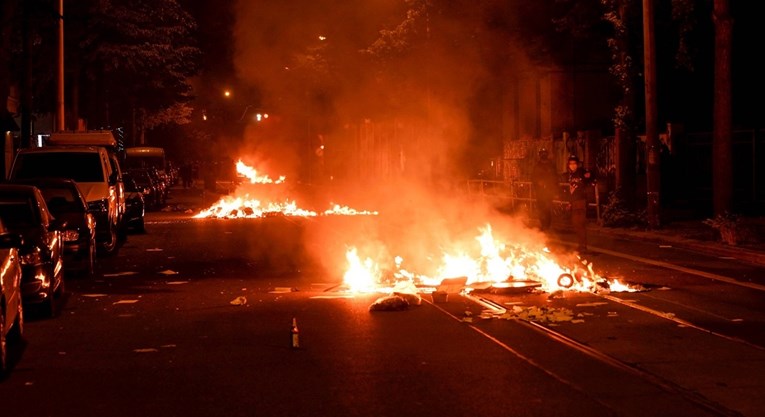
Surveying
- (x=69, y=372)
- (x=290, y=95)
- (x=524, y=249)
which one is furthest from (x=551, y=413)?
(x=290, y=95)

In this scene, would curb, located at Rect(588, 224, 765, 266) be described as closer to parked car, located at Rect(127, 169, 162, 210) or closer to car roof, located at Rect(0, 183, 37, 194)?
car roof, located at Rect(0, 183, 37, 194)

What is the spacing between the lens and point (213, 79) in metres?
68.9

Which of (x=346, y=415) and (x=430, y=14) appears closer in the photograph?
(x=346, y=415)

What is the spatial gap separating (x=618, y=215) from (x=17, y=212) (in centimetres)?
1707

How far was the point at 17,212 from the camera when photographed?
1370cm

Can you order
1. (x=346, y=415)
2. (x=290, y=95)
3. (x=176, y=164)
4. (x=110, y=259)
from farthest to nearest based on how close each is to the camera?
(x=176, y=164) < (x=290, y=95) < (x=110, y=259) < (x=346, y=415)

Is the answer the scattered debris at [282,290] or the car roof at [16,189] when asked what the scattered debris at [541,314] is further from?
the car roof at [16,189]

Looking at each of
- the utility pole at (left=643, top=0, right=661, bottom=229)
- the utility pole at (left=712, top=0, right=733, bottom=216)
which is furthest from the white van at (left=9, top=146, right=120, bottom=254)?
the utility pole at (left=712, top=0, right=733, bottom=216)

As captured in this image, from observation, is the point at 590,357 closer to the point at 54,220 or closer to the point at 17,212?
the point at 54,220

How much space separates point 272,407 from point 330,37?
51.5 meters

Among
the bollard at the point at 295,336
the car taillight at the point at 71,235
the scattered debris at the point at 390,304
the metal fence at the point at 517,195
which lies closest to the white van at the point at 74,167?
the car taillight at the point at 71,235

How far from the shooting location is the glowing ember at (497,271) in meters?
14.3

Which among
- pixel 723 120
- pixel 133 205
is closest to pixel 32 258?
pixel 133 205

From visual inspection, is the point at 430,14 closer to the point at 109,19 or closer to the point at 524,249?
the point at 109,19
